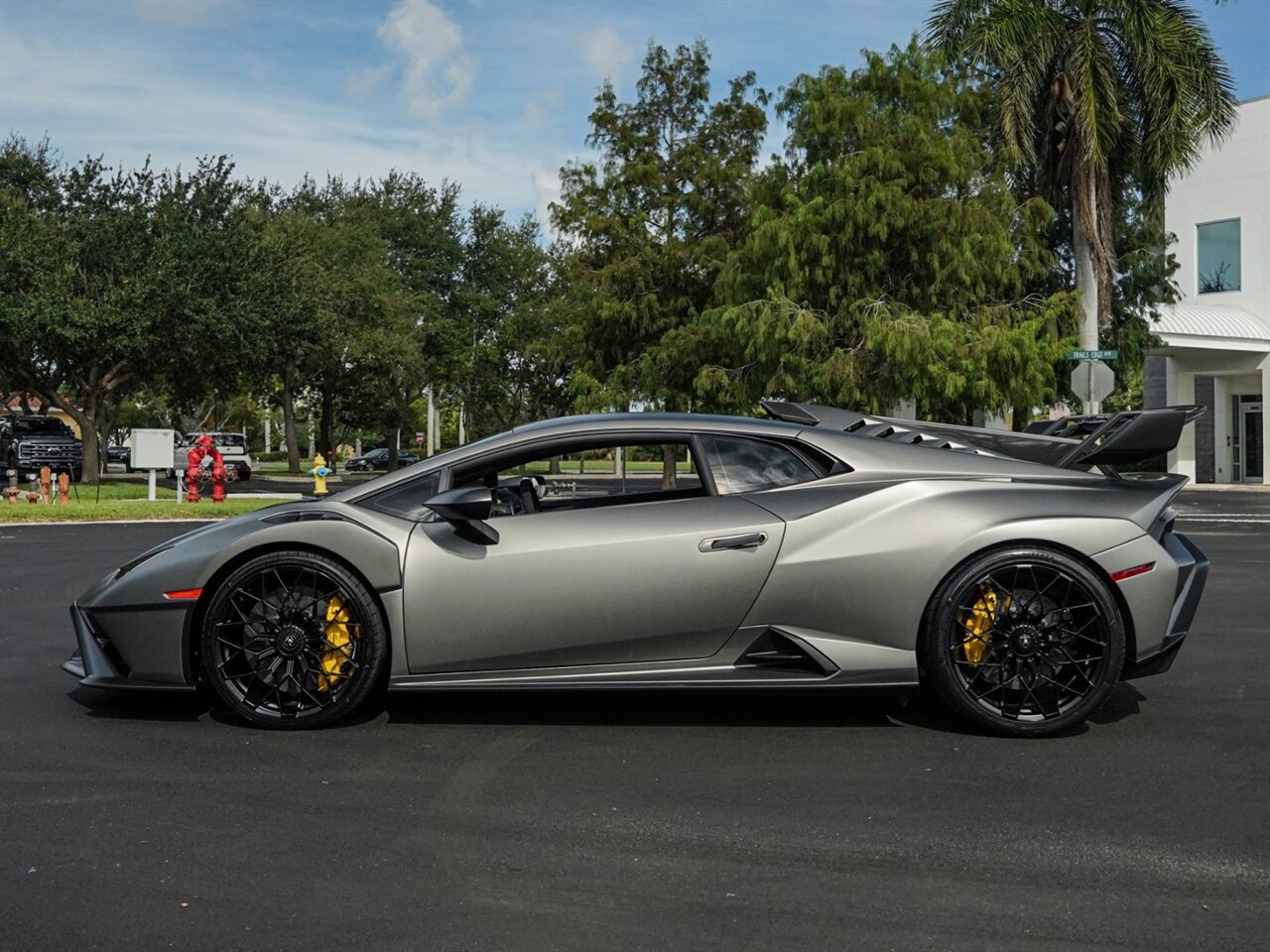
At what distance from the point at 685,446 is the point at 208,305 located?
Result: 2965cm

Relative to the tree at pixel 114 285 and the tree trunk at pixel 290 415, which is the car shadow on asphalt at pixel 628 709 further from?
the tree trunk at pixel 290 415

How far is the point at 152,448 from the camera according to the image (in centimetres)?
2789

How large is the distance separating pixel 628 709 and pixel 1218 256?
3783 centimetres

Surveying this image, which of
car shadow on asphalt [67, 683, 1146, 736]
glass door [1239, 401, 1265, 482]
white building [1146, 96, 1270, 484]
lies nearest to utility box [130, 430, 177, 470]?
car shadow on asphalt [67, 683, 1146, 736]

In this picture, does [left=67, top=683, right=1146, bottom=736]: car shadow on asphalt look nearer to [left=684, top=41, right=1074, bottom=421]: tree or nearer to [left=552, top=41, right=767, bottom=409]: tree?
[left=684, top=41, right=1074, bottom=421]: tree

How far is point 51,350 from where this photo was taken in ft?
111

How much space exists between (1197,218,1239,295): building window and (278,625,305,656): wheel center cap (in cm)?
3832

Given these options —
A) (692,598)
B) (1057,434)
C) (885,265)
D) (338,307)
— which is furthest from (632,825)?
(338,307)

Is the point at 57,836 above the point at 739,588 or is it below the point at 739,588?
below

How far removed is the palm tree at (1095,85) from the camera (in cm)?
2669

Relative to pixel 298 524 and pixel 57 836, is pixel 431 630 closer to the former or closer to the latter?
pixel 298 524

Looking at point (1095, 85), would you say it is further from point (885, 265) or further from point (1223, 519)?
point (1223, 519)

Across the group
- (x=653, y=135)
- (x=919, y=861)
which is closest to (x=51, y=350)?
(x=653, y=135)

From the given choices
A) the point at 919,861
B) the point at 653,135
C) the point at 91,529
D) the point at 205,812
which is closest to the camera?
the point at 919,861
